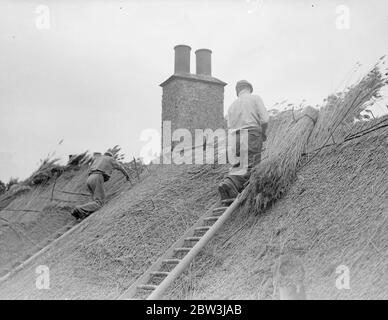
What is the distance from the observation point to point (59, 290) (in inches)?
215

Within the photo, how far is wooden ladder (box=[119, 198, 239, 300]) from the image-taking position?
465cm

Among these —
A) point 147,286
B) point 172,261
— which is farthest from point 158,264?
point 147,286

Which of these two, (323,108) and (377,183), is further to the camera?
(323,108)

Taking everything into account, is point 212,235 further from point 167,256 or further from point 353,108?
point 353,108

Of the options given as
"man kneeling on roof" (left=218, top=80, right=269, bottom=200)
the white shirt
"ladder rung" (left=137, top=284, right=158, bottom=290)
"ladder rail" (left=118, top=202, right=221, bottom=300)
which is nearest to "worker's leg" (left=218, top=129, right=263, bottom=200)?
"man kneeling on roof" (left=218, top=80, right=269, bottom=200)

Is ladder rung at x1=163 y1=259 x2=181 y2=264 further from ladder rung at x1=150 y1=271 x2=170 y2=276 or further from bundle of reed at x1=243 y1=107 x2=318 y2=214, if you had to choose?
bundle of reed at x1=243 y1=107 x2=318 y2=214

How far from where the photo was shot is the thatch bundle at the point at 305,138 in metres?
5.10

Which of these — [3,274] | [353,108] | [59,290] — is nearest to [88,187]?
[3,274]

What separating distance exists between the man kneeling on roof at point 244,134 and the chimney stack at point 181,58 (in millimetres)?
8684

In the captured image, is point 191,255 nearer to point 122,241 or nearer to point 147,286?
point 147,286

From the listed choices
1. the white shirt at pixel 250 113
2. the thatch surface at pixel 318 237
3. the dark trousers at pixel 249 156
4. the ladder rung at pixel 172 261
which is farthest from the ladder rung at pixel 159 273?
the white shirt at pixel 250 113

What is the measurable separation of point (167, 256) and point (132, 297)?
61cm

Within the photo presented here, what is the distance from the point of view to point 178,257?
16.9 ft

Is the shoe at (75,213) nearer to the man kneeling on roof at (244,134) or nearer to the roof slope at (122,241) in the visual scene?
the roof slope at (122,241)
